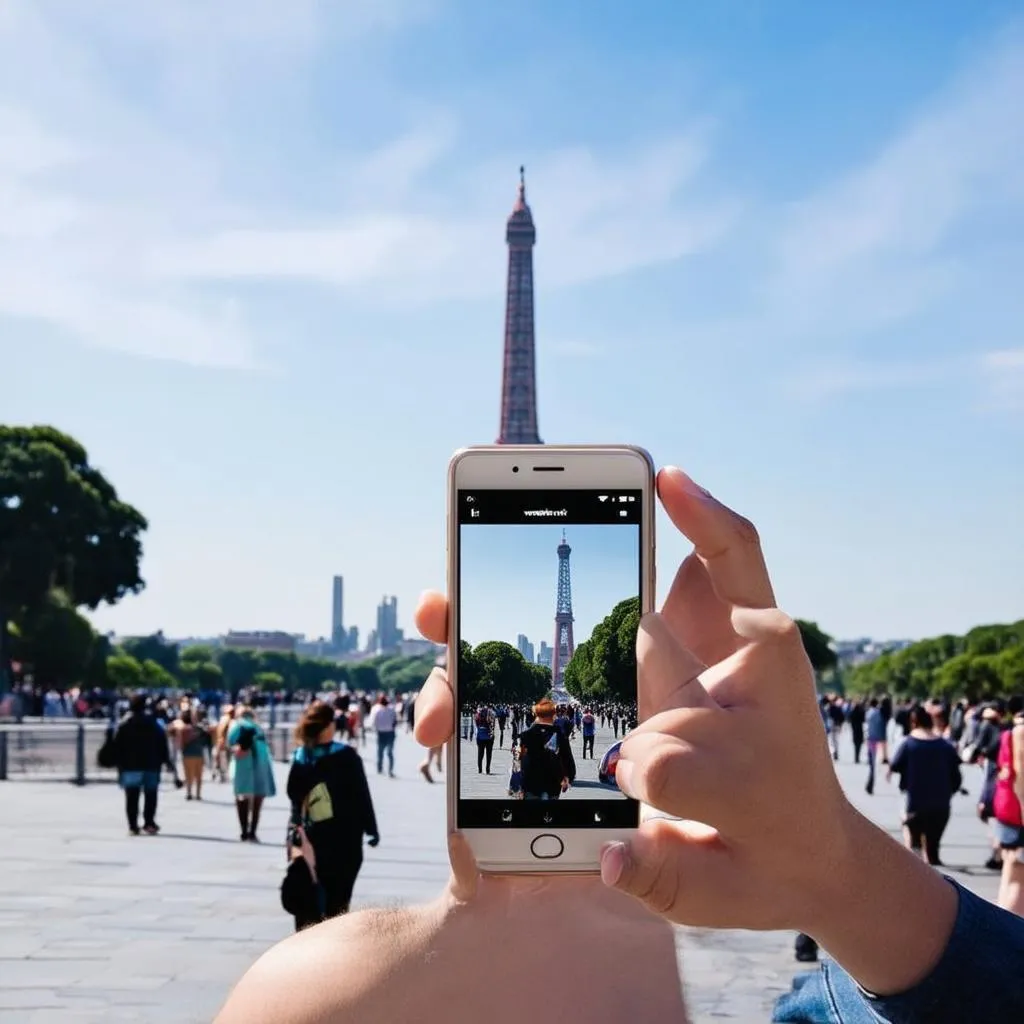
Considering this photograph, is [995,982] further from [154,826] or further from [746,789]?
[154,826]

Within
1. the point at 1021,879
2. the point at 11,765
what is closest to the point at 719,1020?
the point at 1021,879

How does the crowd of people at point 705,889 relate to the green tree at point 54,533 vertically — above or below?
below

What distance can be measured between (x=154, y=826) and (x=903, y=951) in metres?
14.2

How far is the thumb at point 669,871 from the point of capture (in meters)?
1.26

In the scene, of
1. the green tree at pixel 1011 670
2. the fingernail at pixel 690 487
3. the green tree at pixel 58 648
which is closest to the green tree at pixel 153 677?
the green tree at pixel 58 648

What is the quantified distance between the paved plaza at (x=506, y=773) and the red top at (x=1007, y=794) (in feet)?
21.7

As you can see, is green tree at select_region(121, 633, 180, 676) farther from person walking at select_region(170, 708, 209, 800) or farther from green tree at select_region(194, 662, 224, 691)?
person walking at select_region(170, 708, 209, 800)

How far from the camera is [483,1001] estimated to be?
153cm

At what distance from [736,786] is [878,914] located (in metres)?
0.21

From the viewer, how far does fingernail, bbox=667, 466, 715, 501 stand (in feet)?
4.49

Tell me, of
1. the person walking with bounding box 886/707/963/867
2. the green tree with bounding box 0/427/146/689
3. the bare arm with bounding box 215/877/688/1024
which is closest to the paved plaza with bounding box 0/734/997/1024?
the bare arm with bounding box 215/877/688/1024

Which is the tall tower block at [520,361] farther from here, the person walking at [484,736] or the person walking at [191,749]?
the person walking at [484,736]

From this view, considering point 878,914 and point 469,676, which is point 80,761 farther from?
point 878,914

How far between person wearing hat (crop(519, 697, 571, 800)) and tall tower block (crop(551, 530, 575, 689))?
45mm
